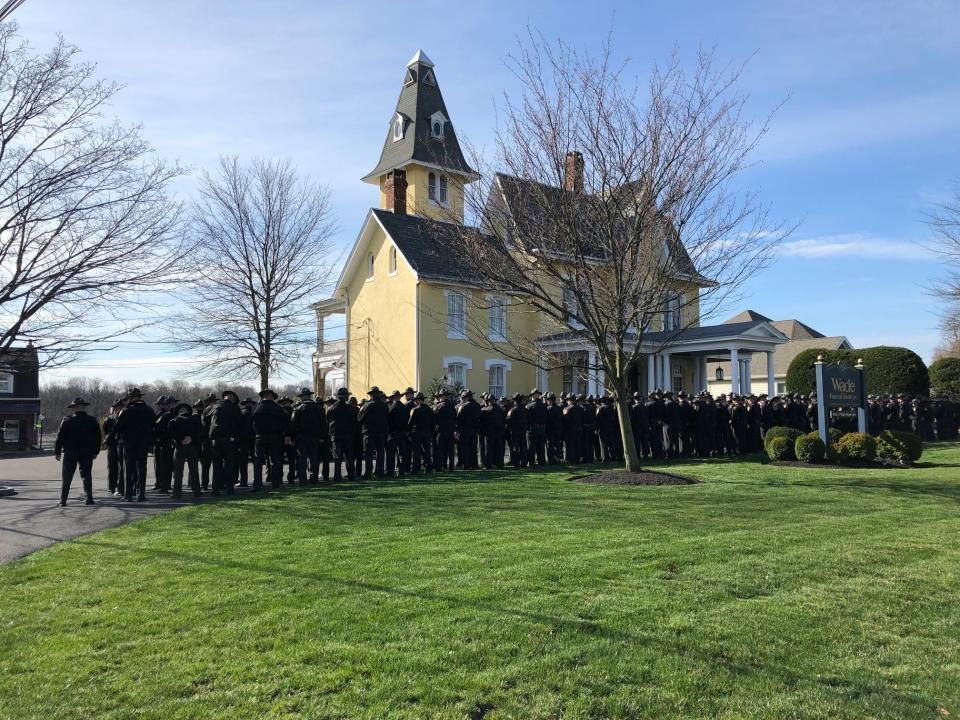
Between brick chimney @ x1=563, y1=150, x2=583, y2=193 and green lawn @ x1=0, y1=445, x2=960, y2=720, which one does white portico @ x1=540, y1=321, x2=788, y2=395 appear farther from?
green lawn @ x1=0, y1=445, x2=960, y2=720

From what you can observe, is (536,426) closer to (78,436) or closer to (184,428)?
(184,428)

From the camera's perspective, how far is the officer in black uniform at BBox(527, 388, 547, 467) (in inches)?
696

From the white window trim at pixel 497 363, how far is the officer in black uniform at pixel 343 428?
15.0 meters

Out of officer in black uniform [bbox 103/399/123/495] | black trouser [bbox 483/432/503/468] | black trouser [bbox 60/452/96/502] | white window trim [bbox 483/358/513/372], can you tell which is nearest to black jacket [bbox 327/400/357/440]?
black trouser [bbox 483/432/503/468]

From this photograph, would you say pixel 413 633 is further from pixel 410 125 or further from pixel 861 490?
pixel 410 125

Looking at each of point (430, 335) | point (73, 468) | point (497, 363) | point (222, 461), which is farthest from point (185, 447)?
point (497, 363)

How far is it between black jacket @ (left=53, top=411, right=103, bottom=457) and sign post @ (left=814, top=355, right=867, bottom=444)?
15.2 m

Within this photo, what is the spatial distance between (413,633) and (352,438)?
10125mm

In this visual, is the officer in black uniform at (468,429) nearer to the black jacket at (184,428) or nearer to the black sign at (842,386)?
the black jacket at (184,428)

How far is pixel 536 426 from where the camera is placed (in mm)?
17672

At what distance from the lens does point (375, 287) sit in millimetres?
31422

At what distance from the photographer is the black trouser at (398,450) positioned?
15492 mm

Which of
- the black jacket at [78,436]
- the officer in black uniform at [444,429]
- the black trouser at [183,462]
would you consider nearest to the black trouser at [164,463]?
the black trouser at [183,462]

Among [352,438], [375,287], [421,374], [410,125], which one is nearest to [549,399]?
[352,438]
